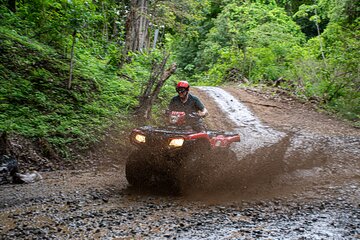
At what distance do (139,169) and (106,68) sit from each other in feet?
25.1

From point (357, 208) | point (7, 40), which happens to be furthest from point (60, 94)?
point (357, 208)

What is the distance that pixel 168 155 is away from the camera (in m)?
5.45

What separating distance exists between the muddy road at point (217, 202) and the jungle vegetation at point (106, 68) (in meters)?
1.67

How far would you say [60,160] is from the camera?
286 inches

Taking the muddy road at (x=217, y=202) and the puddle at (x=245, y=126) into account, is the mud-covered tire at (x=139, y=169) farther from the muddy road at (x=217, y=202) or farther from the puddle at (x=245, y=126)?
the puddle at (x=245, y=126)

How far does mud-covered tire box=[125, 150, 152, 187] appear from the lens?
566cm

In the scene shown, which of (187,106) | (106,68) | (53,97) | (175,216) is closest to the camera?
(175,216)

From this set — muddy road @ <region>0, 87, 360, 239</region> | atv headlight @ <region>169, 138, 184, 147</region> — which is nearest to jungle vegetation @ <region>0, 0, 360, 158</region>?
muddy road @ <region>0, 87, 360, 239</region>

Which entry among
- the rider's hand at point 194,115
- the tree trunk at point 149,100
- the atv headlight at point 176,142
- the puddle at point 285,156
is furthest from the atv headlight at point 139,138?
the tree trunk at point 149,100

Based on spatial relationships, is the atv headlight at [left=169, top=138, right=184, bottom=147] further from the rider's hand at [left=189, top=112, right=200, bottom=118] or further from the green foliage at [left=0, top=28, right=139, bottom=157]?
the green foliage at [left=0, top=28, right=139, bottom=157]

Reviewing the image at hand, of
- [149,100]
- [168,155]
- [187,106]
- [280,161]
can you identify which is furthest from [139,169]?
[149,100]

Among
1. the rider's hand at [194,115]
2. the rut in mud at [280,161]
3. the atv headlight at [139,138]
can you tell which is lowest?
the rut in mud at [280,161]

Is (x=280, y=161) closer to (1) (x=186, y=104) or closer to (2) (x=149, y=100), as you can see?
(1) (x=186, y=104)

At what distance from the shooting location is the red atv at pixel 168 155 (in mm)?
5402
